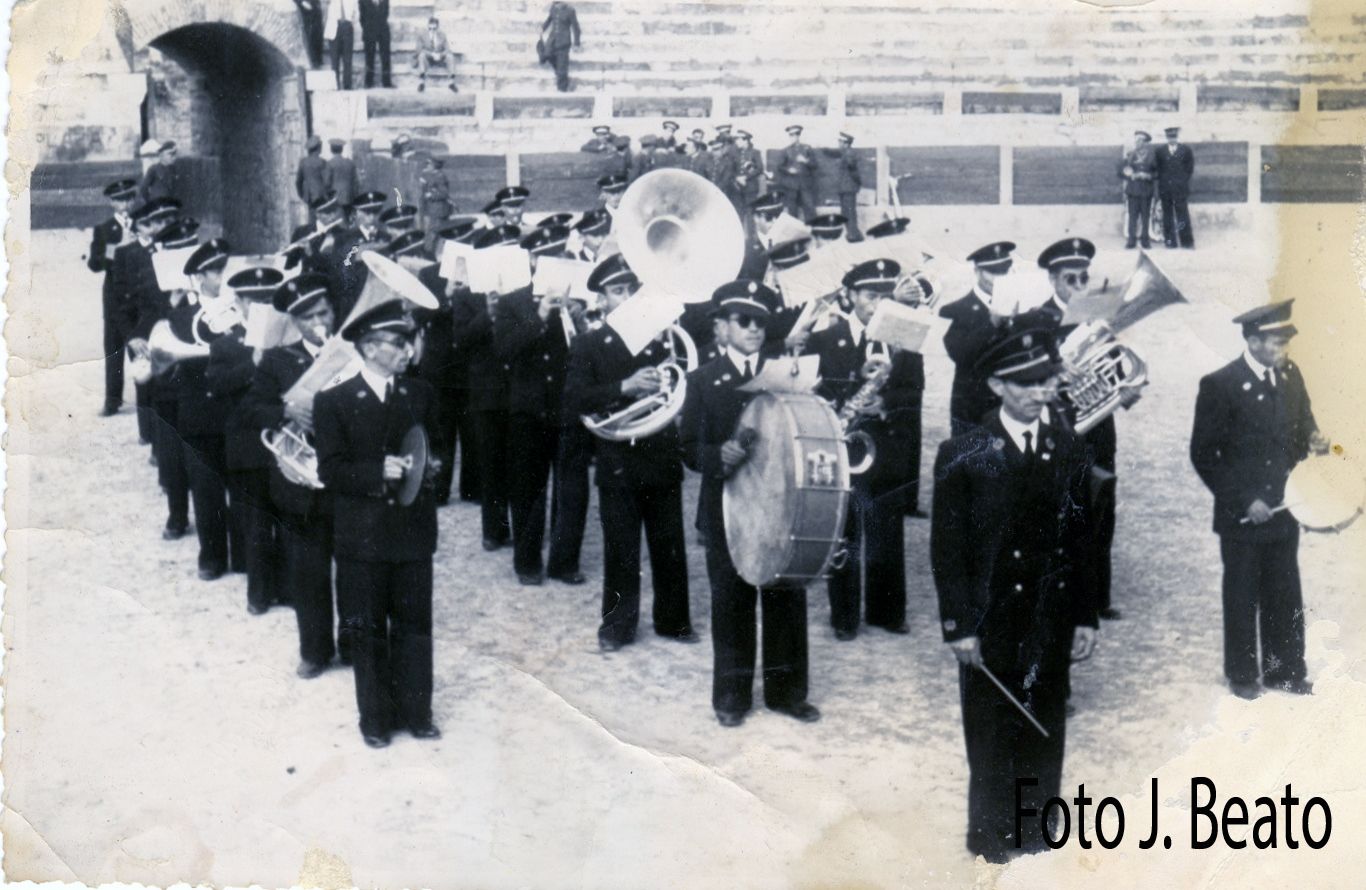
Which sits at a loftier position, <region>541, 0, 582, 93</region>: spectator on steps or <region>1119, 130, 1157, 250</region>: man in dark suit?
<region>541, 0, 582, 93</region>: spectator on steps

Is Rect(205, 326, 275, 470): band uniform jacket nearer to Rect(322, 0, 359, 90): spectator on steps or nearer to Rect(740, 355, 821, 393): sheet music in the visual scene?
Rect(322, 0, 359, 90): spectator on steps

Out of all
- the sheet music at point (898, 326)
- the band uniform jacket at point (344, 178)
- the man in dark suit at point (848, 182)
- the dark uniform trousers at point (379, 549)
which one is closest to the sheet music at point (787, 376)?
the sheet music at point (898, 326)

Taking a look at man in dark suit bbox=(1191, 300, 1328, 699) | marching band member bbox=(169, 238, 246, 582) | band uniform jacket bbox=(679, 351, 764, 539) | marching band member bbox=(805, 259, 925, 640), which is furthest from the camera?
marching band member bbox=(169, 238, 246, 582)

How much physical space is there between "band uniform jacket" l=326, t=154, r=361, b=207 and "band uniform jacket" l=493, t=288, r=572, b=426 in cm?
87

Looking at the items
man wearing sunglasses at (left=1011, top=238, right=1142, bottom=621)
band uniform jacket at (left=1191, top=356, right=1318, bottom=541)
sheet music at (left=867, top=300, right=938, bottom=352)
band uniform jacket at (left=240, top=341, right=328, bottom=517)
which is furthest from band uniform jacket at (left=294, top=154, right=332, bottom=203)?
band uniform jacket at (left=1191, top=356, right=1318, bottom=541)

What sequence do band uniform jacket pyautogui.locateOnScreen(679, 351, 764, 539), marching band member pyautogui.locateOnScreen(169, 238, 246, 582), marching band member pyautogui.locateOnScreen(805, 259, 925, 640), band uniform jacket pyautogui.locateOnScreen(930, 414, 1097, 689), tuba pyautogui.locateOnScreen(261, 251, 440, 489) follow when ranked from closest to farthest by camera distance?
band uniform jacket pyautogui.locateOnScreen(930, 414, 1097, 689)
tuba pyautogui.locateOnScreen(261, 251, 440, 489)
band uniform jacket pyautogui.locateOnScreen(679, 351, 764, 539)
marching band member pyautogui.locateOnScreen(805, 259, 925, 640)
marching band member pyautogui.locateOnScreen(169, 238, 246, 582)

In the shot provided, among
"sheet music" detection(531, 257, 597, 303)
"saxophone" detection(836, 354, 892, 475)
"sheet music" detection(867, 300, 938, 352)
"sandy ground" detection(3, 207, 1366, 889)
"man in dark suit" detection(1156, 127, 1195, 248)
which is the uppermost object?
"man in dark suit" detection(1156, 127, 1195, 248)

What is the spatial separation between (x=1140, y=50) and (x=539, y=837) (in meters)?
4.15

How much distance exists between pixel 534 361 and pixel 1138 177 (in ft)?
9.06

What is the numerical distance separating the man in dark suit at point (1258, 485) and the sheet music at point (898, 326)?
117 cm

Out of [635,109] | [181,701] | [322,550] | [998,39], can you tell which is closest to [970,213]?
[998,39]

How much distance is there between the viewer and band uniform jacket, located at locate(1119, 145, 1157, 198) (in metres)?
6.27

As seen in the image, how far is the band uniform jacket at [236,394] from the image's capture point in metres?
6.31

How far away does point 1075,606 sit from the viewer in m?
5.25
